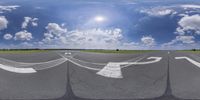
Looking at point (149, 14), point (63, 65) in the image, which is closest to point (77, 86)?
point (63, 65)

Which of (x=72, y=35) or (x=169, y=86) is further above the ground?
(x=72, y=35)

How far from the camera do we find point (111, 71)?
5.41 metres

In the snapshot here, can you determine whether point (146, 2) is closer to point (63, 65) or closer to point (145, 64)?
point (145, 64)

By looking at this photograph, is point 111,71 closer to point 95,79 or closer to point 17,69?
point 95,79

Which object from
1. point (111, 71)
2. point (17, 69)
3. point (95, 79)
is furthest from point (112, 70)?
point (17, 69)

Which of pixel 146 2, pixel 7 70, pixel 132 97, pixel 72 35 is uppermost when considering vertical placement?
pixel 146 2

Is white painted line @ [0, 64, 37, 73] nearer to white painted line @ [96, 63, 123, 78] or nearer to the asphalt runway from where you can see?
the asphalt runway

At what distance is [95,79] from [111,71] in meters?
0.22

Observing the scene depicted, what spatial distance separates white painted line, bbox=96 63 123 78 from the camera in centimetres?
538

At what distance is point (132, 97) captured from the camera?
5344mm

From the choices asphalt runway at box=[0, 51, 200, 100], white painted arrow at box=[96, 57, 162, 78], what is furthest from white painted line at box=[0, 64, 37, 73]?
white painted arrow at box=[96, 57, 162, 78]

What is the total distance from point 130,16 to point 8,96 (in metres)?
1.77

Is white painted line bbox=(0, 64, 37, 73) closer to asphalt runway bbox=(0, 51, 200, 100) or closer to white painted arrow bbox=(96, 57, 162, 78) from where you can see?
asphalt runway bbox=(0, 51, 200, 100)

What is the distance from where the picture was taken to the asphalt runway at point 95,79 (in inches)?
209
